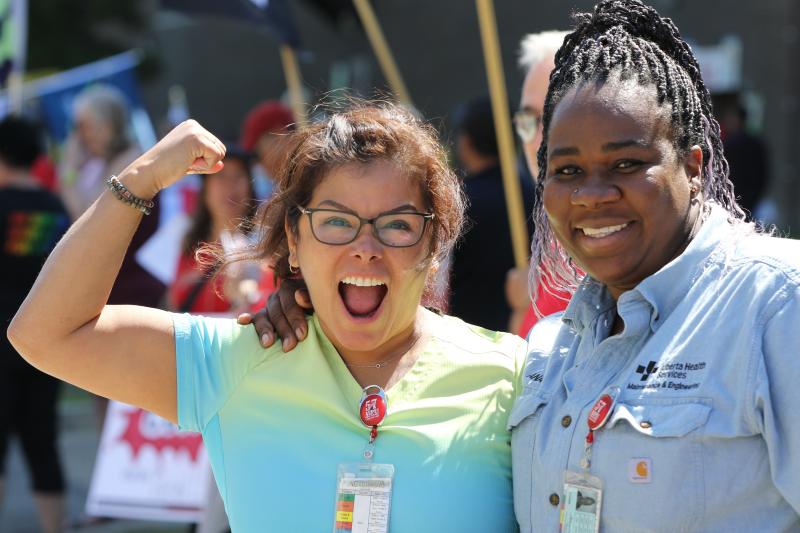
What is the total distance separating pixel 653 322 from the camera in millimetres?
2137

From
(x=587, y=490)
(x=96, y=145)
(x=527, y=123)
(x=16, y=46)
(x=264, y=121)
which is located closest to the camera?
(x=587, y=490)

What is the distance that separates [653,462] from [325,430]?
795 millimetres

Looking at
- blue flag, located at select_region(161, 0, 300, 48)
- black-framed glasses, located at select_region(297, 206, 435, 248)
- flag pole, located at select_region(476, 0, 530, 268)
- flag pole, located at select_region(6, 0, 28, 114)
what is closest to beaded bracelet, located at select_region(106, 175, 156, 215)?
black-framed glasses, located at select_region(297, 206, 435, 248)

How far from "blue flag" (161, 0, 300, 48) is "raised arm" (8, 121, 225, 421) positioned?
3.83 m

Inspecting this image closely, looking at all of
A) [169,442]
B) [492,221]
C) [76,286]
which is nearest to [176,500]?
[169,442]

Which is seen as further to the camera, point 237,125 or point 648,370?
point 237,125

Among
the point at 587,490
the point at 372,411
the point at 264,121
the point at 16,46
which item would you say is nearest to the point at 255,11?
the point at 264,121

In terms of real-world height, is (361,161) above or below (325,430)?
above

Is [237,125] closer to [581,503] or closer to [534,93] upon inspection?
[534,93]

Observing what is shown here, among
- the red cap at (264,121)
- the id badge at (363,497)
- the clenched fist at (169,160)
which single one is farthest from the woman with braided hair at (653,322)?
the red cap at (264,121)

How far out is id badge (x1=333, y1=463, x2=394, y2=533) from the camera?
2.41 meters

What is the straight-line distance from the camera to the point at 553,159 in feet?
7.24

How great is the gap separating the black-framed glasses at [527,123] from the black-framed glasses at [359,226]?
884 mm

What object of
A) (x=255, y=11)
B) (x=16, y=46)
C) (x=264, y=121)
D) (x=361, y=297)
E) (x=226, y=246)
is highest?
(x=16, y=46)
